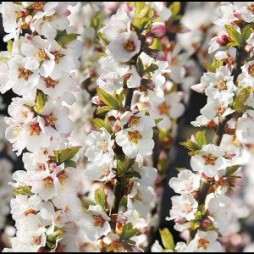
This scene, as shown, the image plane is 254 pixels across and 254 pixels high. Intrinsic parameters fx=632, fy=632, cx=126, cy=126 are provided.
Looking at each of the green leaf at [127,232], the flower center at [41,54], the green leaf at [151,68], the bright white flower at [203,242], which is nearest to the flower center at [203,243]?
the bright white flower at [203,242]

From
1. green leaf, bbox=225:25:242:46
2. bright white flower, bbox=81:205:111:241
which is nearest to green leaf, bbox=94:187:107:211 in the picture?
bright white flower, bbox=81:205:111:241

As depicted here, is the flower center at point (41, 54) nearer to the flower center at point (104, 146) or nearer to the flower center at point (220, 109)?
the flower center at point (104, 146)

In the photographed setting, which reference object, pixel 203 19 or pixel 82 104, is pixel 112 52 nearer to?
pixel 82 104

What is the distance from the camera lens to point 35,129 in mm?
979

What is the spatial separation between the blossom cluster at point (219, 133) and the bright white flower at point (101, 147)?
14 centimetres

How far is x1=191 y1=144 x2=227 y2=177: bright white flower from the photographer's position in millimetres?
1020

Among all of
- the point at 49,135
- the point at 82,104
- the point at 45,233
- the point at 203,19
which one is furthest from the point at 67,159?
the point at 203,19

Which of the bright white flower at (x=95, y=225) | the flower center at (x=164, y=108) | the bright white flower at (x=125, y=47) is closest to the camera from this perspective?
the bright white flower at (x=125, y=47)

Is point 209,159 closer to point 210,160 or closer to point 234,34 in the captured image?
point 210,160

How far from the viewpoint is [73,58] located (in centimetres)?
97

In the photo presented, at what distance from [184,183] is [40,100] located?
293mm

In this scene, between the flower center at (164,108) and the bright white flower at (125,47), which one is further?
the flower center at (164,108)

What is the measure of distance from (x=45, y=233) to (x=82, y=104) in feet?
1.45

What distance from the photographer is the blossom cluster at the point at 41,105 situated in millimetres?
Result: 951
